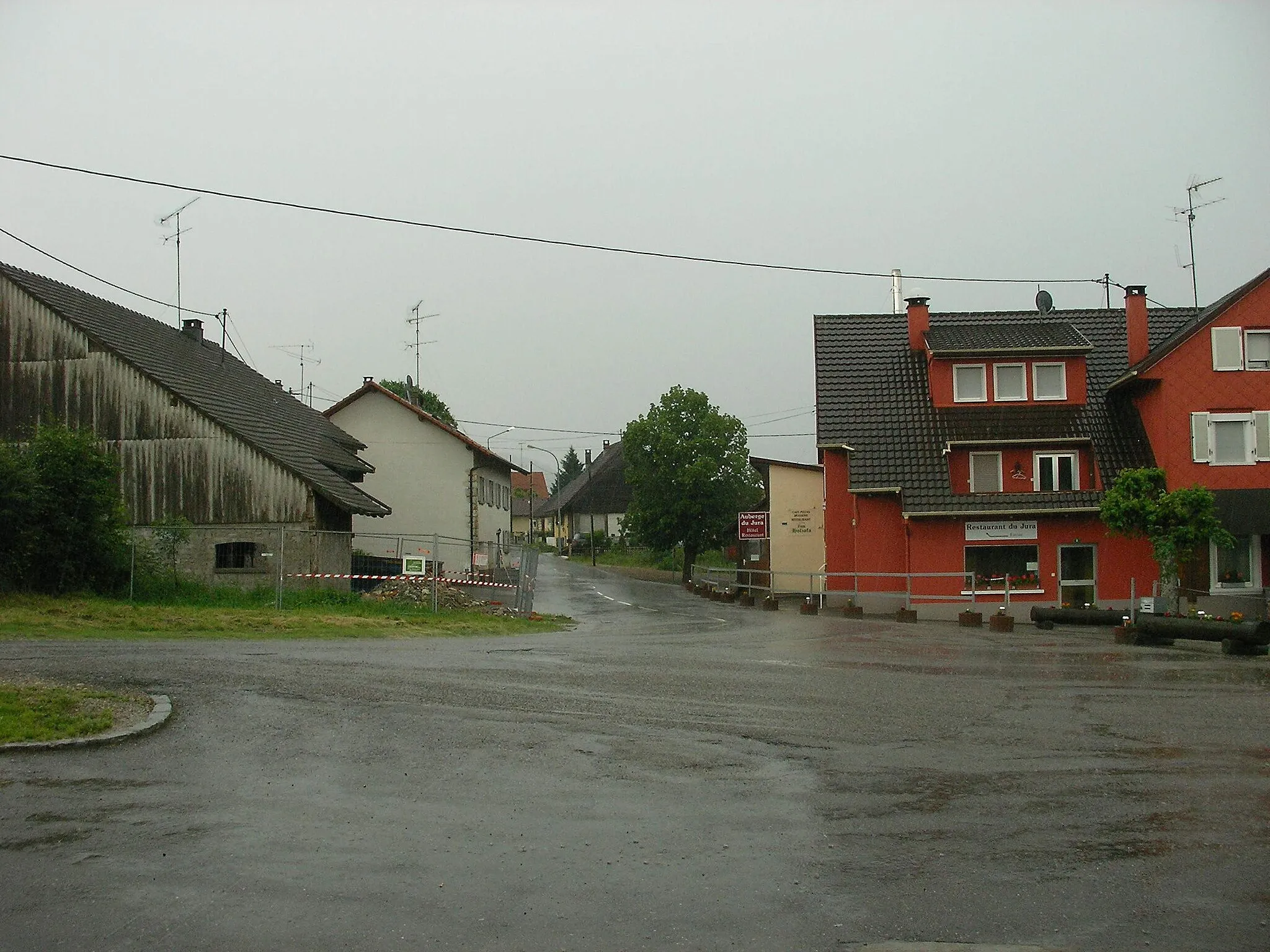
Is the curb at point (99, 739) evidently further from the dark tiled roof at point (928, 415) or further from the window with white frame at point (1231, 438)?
the window with white frame at point (1231, 438)

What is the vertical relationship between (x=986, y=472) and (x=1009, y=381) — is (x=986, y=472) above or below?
below

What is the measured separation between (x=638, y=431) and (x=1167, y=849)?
52.8 m

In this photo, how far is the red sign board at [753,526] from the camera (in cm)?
4372

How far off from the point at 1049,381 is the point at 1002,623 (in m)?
11.6

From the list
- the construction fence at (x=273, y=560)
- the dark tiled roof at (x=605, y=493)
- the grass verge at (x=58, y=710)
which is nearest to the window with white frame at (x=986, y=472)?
the construction fence at (x=273, y=560)

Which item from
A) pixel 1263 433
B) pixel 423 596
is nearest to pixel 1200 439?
pixel 1263 433

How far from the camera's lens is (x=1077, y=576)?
3366 centimetres

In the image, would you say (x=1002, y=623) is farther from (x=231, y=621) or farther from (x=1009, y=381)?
(x=231, y=621)

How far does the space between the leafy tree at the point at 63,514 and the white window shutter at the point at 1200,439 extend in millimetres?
28451

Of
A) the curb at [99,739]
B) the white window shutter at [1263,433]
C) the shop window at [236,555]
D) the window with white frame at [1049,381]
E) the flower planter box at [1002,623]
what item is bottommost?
the flower planter box at [1002,623]

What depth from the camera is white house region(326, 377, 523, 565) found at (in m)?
47.1

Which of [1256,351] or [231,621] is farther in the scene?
[1256,351]

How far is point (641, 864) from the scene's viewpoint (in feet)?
21.8

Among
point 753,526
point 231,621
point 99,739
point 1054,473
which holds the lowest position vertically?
point 99,739
